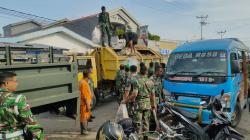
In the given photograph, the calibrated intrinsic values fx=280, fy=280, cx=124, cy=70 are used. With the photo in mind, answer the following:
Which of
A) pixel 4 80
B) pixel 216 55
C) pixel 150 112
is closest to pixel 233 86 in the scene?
pixel 216 55

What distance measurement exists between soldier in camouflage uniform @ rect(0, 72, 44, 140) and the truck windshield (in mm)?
4602

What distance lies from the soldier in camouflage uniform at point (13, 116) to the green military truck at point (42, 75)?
1.10 m

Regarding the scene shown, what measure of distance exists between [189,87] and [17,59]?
12.6 ft

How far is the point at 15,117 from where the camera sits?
2.76 m

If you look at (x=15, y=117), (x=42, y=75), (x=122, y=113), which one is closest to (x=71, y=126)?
(x=122, y=113)

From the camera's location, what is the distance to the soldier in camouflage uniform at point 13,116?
2.74 m

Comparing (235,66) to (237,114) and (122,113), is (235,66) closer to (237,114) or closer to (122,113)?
(237,114)

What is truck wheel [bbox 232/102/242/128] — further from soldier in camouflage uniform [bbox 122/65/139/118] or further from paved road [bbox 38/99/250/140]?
soldier in camouflage uniform [bbox 122/65/139/118]

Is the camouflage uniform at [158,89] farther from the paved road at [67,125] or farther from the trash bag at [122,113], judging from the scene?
the trash bag at [122,113]

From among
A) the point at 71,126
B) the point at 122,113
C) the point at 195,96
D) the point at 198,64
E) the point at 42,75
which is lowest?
the point at 71,126

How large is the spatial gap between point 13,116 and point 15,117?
2 cm

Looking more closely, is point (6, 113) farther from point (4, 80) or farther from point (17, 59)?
point (17, 59)

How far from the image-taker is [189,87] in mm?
6480

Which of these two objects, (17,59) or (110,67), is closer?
(17,59)
